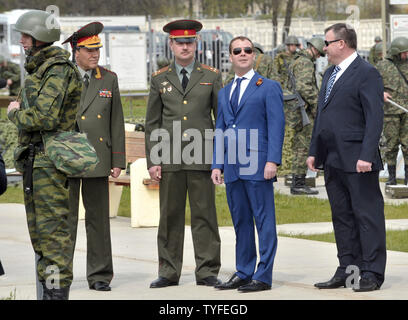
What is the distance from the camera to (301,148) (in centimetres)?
1489

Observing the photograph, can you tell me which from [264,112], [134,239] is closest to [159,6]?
[134,239]

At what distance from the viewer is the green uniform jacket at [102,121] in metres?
8.16

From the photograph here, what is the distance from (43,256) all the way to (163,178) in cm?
169

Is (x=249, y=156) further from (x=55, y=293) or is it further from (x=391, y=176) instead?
(x=391, y=176)

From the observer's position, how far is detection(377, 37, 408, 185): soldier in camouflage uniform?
15109mm

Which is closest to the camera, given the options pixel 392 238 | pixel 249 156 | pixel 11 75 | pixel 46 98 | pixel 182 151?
pixel 46 98

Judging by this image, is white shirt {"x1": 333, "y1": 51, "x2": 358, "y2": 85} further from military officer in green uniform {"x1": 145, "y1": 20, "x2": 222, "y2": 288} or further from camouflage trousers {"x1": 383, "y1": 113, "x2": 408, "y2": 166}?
camouflage trousers {"x1": 383, "y1": 113, "x2": 408, "y2": 166}

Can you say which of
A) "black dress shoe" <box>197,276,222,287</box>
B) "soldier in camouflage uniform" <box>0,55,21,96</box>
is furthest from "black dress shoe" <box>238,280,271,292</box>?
"soldier in camouflage uniform" <box>0,55,21,96</box>

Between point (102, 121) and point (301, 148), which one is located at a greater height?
point (102, 121)

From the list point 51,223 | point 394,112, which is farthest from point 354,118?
point 394,112

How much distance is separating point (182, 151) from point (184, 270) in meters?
1.22

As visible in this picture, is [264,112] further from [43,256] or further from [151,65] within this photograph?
[151,65]

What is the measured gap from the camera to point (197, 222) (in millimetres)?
8227

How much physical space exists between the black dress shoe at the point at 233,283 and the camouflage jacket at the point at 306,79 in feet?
23.5
